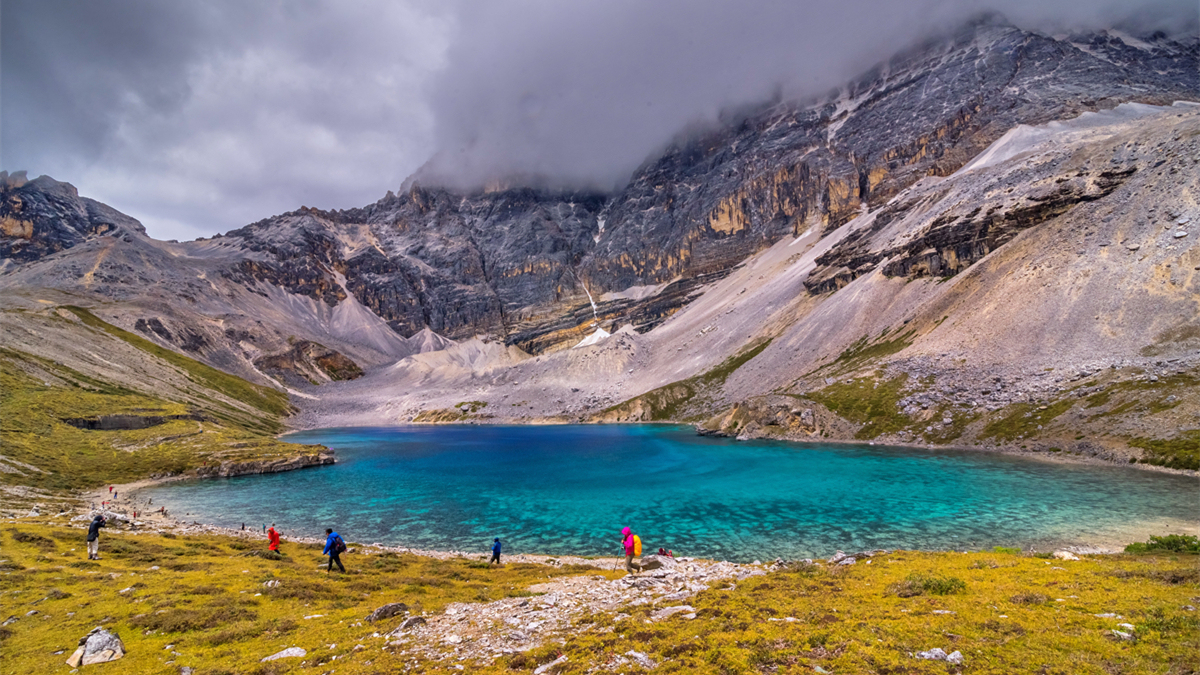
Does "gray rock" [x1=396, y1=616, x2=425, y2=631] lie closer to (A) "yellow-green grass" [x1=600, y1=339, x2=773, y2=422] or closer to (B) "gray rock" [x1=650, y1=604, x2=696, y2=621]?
(B) "gray rock" [x1=650, y1=604, x2=696, y2=621]

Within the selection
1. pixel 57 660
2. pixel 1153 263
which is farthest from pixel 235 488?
pixel 1153 263

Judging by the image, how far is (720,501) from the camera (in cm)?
4825

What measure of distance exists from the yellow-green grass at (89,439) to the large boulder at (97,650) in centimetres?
5215

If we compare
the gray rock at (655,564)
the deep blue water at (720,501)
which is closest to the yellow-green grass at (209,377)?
the deep blue water at (720,501)

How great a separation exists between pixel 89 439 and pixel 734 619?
93564mm

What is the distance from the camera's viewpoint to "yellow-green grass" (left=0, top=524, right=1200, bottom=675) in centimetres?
1020

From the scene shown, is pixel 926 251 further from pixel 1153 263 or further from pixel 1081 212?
pixel 1153 263

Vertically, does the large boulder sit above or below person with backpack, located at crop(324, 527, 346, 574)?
above

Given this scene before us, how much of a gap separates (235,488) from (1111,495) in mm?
90614

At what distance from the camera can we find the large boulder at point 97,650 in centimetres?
1244

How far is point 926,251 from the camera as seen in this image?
374 feet

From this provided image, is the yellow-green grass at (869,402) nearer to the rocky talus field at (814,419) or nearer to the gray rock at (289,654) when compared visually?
the rocky talus field at (814,419)

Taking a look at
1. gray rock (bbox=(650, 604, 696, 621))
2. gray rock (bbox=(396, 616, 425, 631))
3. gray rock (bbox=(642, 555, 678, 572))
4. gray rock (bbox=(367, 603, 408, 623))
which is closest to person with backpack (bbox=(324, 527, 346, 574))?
gray rock (bbox=(367, 603, 408, 623))

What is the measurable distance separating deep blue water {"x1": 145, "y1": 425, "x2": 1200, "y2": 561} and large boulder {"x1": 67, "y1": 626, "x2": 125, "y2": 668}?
2491cm
